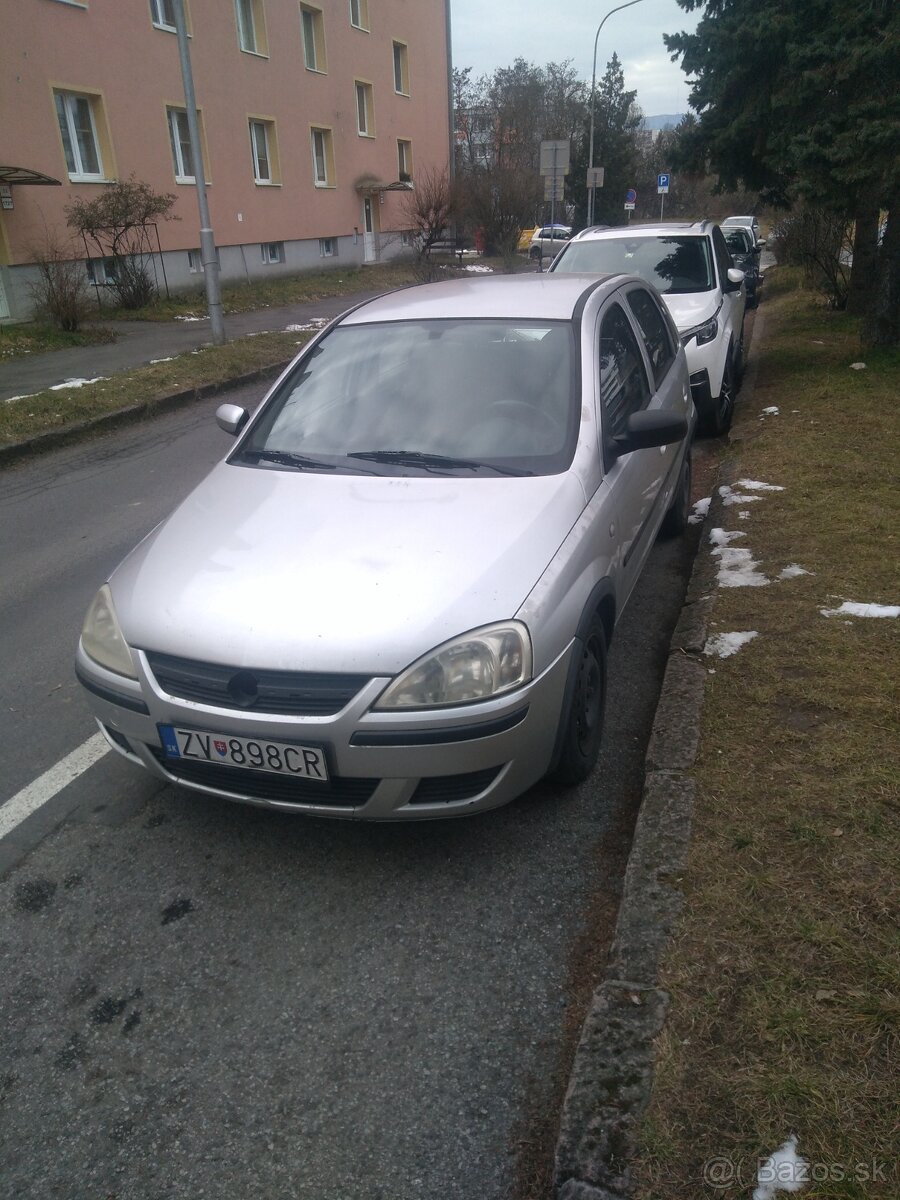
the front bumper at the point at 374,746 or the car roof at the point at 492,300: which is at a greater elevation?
the car roof at the point at 492,300

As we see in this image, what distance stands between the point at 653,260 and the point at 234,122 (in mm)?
19792

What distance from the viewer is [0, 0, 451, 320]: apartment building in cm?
1727

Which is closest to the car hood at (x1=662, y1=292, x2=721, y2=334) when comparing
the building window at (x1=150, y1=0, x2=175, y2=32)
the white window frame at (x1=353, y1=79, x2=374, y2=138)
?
the building window at (x1=150, y1=0, x2=175, y2=32)

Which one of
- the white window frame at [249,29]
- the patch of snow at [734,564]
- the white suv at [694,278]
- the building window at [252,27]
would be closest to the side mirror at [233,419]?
the patch of snow at [734,564]

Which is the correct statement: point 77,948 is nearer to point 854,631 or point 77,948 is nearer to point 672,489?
point 854,631

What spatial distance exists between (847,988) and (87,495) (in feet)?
22.4

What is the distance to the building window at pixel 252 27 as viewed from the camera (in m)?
24.8

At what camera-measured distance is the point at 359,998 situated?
2.45 metres

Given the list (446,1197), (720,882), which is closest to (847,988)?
(720,882)

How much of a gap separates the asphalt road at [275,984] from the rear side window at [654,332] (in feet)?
7.14

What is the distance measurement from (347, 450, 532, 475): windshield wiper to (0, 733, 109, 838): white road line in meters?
1.60

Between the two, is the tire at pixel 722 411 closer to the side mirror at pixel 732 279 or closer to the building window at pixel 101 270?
the side mirror at pixel 732 279

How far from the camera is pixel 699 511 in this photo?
21.1 ft

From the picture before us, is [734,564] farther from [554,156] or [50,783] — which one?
[554,156]
